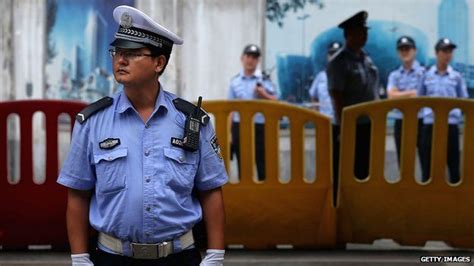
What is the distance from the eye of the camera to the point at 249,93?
1178cm

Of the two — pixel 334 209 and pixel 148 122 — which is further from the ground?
pixel 148 122

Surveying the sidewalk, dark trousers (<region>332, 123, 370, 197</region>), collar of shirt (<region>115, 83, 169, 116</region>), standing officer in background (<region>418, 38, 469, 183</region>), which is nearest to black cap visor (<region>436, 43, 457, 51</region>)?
standing officer in background (<region>418, 38, 469, 183</region>)

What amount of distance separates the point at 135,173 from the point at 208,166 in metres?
0.32

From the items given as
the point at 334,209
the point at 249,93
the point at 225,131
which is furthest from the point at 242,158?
the point at 249,93

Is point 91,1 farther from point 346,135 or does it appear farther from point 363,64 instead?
point 346,135

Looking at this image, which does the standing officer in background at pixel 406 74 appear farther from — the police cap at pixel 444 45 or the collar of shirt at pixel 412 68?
the police cap at pixel 444 45

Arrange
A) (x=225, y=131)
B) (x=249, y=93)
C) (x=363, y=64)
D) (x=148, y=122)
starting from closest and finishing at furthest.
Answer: (x=148, y=122)
(x=225, y=131)
(x=363, y=64)
(x=249, y=93)

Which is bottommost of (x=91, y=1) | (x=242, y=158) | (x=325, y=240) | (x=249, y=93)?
(x=325, y=240)

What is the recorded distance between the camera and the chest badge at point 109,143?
3.89 meters

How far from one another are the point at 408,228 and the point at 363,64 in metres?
1.77

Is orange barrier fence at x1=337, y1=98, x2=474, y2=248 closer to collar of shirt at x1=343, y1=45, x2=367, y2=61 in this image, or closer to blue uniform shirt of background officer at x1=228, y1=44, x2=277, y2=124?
collar of shirt at x1=343, y1=45, x2=367, y2=61

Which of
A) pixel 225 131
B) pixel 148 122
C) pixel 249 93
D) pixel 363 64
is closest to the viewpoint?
pixel 148 122

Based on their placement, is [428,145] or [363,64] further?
[363,64]

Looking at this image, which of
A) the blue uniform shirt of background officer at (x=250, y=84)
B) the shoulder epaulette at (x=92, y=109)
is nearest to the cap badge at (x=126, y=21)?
the shoulder epaulette at (x=92, y=109)
